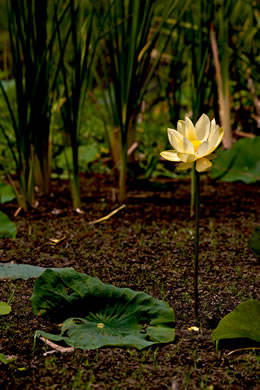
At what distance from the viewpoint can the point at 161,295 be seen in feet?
4.09

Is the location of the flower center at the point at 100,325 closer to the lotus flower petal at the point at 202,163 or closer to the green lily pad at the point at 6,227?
the lotus flower petal at the point at 202,163

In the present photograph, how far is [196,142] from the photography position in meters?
1.01

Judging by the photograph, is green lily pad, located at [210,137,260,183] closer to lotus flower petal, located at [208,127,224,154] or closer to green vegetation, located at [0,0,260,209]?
green vegetation, located at [0,0,260,209]

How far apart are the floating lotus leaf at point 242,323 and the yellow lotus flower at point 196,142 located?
253mm

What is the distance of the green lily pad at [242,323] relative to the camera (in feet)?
3.23

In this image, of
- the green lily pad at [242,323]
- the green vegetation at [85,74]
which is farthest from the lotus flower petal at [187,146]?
the green vegetation at [85,74]

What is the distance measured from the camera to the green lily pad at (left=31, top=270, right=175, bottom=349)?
104 centimetres

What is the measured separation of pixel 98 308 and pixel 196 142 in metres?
0.37

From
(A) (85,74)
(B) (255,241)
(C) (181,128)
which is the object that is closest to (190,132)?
(C) (181,128)

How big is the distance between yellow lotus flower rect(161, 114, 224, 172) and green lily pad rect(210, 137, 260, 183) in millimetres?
1010

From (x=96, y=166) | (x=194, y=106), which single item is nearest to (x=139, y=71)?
(x=194, y=106)

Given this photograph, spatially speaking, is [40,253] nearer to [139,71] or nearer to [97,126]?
[139,71]

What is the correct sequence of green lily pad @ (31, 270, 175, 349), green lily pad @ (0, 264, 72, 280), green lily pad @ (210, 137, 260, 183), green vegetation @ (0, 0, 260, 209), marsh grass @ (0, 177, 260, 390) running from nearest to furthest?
marsh grass @ (0, 177, 260, 390), green lily pad @ (31, 270, 175, 349), green lily pad @ (0, 264, 72, 280), green vegetation @ (0, 0, 260, 209), green lily pad @ (210, 137, 260, 183)

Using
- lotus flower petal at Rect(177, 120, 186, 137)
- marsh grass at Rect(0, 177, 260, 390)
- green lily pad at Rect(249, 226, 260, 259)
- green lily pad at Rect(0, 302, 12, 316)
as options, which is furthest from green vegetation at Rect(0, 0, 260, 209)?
green lily pad at Rect(0, 302, 12, 316)
